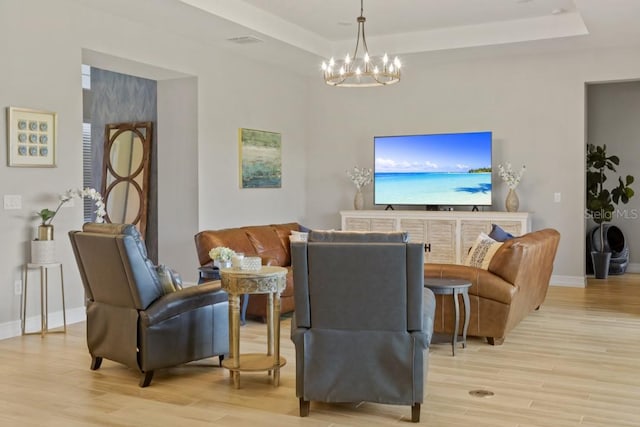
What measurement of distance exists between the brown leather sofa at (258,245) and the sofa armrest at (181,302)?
1332 millimetres

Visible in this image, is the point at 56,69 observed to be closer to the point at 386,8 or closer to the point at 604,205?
the point at 386,8

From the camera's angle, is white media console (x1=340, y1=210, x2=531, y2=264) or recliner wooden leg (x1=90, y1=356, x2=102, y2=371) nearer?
recliner wooden leg (x1=90, y1=356, x2=102, y2=371)

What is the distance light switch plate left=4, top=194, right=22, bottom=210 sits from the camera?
Result: 5492mm

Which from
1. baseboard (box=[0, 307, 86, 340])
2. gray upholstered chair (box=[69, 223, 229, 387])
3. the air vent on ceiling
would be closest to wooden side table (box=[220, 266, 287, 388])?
gray upholstered chair (box=[69, 223, 229, 387])

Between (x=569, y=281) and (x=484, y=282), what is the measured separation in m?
3.79

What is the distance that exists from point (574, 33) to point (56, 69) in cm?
543

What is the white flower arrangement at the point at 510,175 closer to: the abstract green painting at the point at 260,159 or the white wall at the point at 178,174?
the abstract green painting at the point at 260,159

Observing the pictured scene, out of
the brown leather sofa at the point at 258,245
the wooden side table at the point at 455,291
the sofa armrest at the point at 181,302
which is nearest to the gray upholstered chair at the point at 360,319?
the sofa armrest at the point at 181,302

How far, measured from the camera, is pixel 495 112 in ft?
28.7

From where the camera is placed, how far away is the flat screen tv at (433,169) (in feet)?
28.1

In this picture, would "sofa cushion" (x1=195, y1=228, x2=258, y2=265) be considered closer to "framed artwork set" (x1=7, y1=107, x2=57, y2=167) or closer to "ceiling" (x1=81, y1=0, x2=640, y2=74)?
"framed artwork set" (x1=7, y1=107, x2=57, y2=167)

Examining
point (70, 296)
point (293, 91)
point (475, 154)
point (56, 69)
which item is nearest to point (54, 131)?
point (56, 69)

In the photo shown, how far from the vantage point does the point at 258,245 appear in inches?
271

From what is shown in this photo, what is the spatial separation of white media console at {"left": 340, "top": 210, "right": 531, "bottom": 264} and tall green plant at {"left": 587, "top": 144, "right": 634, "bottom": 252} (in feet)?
4.15
